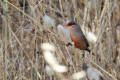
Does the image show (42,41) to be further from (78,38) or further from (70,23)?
(78,38)

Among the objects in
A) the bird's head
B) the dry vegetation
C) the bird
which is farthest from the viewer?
the bird

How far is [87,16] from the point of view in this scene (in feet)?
9.27

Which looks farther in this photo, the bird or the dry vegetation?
the bird

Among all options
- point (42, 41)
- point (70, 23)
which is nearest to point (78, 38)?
point (70, 23)

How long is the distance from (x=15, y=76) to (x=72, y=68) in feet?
1.87

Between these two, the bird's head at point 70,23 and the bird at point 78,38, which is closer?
the bird's head at point 70,23

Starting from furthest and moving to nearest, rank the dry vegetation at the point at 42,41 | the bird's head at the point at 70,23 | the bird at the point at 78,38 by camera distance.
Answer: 1. the bird at the point at 78,38
2. the bird's head at the point at 70,23
3. the dry vegetation at the point at 42,41

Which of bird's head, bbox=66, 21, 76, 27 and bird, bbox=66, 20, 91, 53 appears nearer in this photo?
bird's head, bbox=66, 21, 76, 27

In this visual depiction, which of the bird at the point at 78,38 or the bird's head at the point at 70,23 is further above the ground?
the bird's head at the point at 70,23

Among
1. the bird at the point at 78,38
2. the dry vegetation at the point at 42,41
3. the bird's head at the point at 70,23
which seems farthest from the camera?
the bird at the point at 78,38

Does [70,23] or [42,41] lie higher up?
[70,23]

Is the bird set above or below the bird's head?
below

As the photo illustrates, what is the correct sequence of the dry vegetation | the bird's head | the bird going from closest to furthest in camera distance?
the dry vegetation → the bird's head → the bird

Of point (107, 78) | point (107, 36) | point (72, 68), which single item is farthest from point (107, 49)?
point (107, 78)
